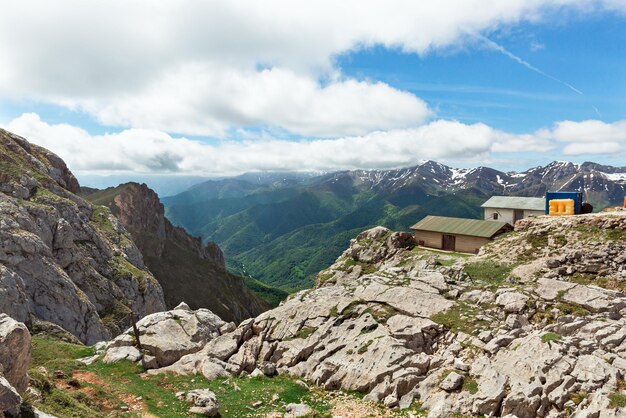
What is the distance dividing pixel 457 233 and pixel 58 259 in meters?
87.2

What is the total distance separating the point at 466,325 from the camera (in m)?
34.9

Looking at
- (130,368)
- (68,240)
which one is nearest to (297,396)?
(130,368)

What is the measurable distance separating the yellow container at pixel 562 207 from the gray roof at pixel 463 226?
848 cm

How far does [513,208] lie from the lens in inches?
2908

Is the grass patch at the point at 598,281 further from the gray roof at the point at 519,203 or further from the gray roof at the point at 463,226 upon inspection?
the gray roof at the point at 519,203

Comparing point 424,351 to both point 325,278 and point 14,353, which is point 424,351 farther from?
point 325,278

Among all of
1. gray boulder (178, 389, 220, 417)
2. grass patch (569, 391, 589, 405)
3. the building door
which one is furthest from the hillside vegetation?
the building door

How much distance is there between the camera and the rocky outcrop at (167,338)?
37156 millimetres

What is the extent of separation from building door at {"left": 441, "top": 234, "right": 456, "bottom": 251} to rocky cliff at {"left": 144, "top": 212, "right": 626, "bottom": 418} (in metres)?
10.2

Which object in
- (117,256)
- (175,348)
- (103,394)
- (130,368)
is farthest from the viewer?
(117,256)

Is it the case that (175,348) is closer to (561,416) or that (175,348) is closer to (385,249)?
(561,416)

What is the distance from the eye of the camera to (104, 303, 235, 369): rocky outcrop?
37156mm

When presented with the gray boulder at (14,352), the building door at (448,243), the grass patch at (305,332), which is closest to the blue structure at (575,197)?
the building door at (448,243)

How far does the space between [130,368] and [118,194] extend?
183 meters
